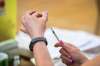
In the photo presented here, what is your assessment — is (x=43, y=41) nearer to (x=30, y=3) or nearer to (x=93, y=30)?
(x=30, y=3)

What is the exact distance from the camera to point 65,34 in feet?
4.90

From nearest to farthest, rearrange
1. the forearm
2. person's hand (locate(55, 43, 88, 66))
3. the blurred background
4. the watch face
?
the forearm → person's hand (locate(55, 43, 88, 66)) → the watch face → the blurred background

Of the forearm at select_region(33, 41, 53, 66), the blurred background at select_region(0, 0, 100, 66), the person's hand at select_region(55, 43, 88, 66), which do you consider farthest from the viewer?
the blurred background at select_region(0, 0, 100, 66)

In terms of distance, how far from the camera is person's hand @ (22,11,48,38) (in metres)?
0.86

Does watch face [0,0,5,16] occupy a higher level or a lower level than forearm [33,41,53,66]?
higher

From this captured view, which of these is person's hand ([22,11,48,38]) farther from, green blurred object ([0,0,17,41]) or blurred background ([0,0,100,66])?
blurred background ([0,0,100,66])

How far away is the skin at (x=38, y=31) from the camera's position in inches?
31.6

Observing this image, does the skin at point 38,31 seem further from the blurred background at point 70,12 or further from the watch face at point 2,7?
the blurred background at point 70,12

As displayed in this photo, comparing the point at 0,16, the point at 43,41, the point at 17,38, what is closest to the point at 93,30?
the point at 17,38

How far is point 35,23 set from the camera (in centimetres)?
88

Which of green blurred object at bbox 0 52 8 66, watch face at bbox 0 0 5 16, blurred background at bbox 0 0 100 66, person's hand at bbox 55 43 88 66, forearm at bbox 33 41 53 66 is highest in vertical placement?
watch face at bbox 0 0 5 16

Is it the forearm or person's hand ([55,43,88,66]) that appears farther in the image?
person's hand ([55,43,88,66])

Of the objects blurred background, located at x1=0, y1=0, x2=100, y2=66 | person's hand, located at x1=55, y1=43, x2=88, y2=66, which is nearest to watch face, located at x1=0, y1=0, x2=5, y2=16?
person's hand, located at x1=55, y1=43, x2=88, y2=66

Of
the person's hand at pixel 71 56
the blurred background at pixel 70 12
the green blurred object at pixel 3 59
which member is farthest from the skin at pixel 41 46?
the blurred background at pixel 70 12
